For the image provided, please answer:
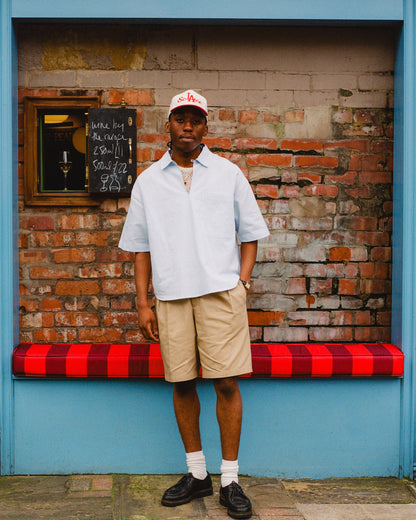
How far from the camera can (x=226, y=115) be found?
381 centimetres

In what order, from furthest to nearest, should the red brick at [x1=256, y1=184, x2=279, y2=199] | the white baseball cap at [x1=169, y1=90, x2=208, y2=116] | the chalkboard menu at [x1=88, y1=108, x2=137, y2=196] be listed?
the red brick at [x1=256, y1=184, x2=279, y2=199] → the chalkboard menu at [x1=88, y1=108, x2=137, y2=196] → the white baseball cap at [x1=169, y1=90, x2=208, y2=116]

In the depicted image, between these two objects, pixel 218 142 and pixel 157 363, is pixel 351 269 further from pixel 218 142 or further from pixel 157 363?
pixel 157 363

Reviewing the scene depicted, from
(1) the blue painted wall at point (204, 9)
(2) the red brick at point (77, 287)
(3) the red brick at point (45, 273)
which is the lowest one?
(2) the red brick at point (77, 287)

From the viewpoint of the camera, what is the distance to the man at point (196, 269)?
10.1 feet

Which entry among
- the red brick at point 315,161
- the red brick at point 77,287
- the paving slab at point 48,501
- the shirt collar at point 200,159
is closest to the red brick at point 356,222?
the red brick at point 315,161

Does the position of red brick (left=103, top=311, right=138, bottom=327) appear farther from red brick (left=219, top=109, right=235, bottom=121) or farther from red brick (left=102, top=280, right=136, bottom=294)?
red brick (left=219, top=109, right=235, bottom=121)

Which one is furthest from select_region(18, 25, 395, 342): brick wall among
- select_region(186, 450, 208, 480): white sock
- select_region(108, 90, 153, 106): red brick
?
select_region(186, 450, 208, 480): white sock

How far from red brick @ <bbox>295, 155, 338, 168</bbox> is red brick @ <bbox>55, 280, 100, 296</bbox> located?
1448 mm

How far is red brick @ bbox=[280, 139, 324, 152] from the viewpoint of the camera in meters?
3.84

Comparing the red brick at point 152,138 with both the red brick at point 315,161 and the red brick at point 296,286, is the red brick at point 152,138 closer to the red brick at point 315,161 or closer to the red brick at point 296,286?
the red brick at point 315,161

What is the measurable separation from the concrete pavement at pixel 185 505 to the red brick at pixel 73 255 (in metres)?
1.26

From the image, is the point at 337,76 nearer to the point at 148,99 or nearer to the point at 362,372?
the point at 148,99

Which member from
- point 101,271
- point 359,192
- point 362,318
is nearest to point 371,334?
point 362,318

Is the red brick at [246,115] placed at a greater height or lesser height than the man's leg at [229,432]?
greater
